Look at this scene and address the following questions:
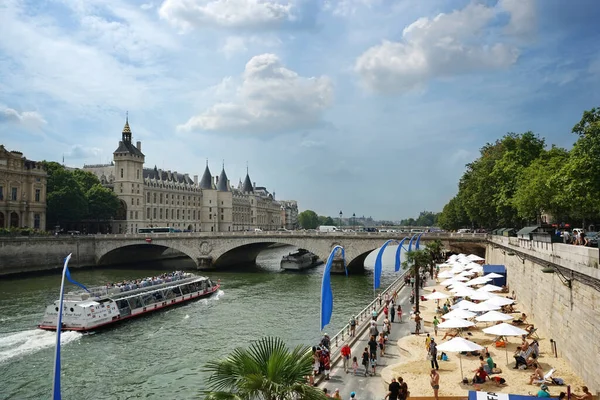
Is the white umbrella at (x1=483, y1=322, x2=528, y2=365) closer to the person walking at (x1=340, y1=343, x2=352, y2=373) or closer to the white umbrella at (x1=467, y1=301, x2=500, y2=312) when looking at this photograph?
the white umbrella at (x1=467, y1=301, x2=500, y2=312)

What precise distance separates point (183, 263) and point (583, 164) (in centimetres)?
7120

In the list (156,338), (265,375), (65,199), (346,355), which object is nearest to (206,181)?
(65,199)

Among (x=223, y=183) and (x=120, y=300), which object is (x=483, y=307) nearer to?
(x=120, y=300)

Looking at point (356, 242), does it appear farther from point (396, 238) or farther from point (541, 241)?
point (541, 241)

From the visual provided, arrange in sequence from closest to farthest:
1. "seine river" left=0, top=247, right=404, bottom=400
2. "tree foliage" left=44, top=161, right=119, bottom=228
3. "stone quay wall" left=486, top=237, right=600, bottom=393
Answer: "stone quay wall" left=486, top=237, right=600, bottom=393 → "seine river" left=0, top=247, right=404, bottom=400 → "tree foliage" left=44, top=161, right=119, bottom=228

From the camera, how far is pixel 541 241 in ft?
97.5

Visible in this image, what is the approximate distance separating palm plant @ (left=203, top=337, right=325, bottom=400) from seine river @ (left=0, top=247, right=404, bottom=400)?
7.56 m

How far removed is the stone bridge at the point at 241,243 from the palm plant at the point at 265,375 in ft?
190

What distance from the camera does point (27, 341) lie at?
32.2 m

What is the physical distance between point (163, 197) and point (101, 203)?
25916 mm

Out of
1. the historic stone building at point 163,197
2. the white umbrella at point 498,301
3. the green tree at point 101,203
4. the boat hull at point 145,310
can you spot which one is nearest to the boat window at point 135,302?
the boat hull at point 145,310

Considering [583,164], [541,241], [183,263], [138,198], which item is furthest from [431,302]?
[138,198]

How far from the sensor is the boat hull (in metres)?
36.3

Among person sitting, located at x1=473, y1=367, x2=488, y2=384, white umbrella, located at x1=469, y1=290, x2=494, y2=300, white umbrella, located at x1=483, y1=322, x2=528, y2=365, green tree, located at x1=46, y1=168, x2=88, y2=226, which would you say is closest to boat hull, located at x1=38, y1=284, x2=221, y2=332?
white umbrella, located at x1=469, y1=290, x2=494, y2=300
